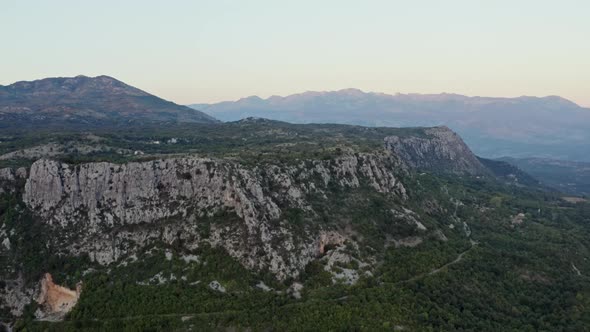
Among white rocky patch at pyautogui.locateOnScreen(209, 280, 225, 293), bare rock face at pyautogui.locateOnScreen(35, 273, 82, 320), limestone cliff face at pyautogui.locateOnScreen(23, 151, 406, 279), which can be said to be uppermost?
limestone cliff face at pyautogui.locateOnScreen(23, 151, 406, 279)

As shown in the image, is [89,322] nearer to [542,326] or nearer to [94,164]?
[94,164]

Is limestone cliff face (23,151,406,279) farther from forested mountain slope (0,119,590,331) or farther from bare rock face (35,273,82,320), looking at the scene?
bare rock face (35,273,82,320)

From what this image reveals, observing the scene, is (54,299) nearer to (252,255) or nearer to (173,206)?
(173,206)

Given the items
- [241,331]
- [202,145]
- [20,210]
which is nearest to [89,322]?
[241,331]

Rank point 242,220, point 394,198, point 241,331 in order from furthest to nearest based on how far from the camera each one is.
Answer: point 394,198 → point 242,220 → point 241,331

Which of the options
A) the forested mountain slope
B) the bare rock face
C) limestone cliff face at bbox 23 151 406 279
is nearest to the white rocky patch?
the forested mountain slope

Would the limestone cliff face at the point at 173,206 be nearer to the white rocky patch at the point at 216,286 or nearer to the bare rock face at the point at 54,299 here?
the white rocky patch at the point at 216,286

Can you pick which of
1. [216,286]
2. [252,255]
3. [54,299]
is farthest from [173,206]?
[54,299]
